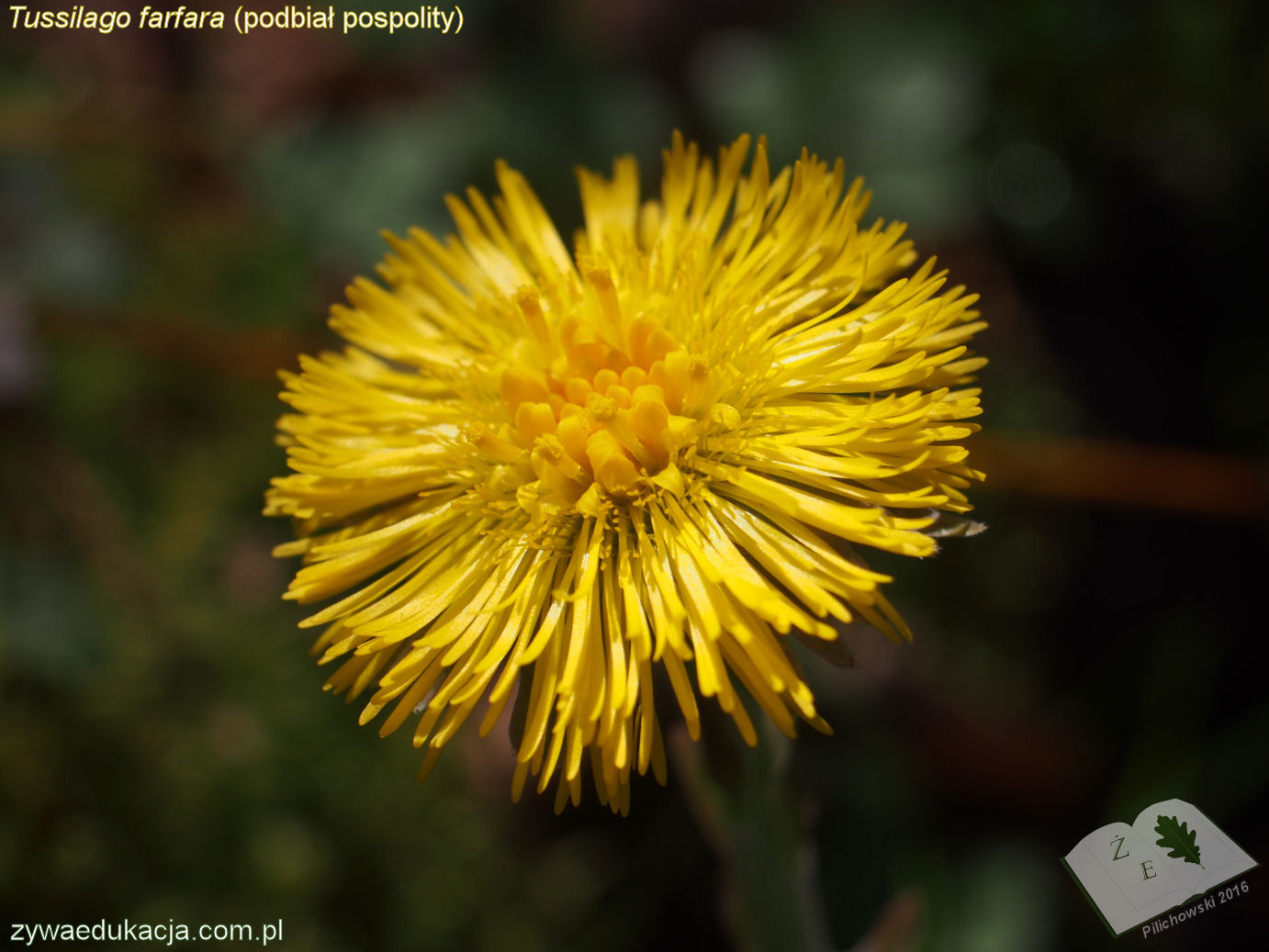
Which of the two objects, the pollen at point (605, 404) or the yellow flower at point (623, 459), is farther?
the pollen at point (605, 404)

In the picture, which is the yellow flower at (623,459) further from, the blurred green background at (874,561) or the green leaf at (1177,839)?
the green leaf at (1177,839)

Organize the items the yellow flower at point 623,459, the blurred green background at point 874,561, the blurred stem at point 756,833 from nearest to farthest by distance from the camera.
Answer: the yellow flower at point 623,459 < the blurred stem at point 756,833 < the blurred green background at point 874,561

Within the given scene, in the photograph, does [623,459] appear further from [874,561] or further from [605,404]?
[874,561]

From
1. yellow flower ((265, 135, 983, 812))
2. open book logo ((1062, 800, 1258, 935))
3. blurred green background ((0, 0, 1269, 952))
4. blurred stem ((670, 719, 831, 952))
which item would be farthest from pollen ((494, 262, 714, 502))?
open book logo ((1062, 800, 1258, 935))

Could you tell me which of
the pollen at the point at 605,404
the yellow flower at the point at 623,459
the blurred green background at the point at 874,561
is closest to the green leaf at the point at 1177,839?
the blurred green background at the point at 874,561

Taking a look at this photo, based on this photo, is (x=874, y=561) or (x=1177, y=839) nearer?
(x=1177, y=839)

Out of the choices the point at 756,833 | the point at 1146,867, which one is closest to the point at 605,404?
the point at 756,833
